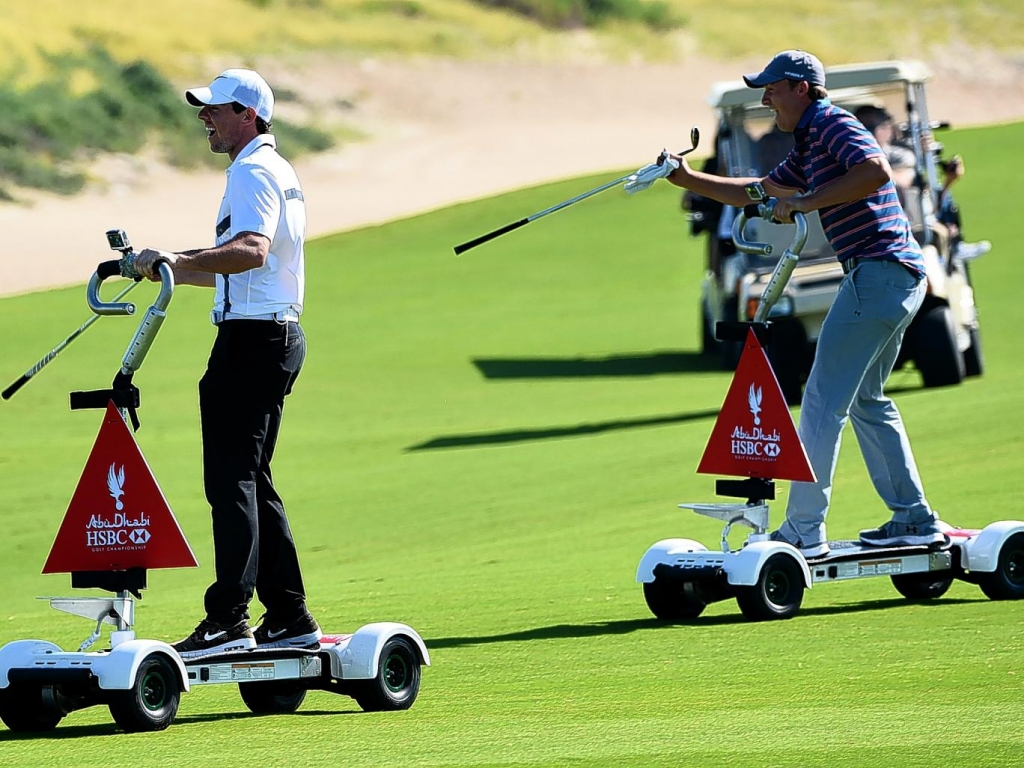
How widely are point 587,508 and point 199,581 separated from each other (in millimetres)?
2590

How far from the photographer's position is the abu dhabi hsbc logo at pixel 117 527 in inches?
228

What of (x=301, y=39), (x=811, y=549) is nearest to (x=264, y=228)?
(x=811, y=549)

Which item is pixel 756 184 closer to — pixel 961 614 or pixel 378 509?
pixel 961 614

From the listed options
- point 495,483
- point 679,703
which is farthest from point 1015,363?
point 679,703

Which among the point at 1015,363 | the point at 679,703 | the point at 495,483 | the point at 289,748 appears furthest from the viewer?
the point at 1015,363

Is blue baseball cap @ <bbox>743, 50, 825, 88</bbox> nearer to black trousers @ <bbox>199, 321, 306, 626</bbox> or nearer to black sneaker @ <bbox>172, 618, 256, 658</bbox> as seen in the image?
black trousers @ <bbox>199, 321, 306, 626</bbox>

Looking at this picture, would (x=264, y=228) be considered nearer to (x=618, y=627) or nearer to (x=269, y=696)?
(x=269, y=696)

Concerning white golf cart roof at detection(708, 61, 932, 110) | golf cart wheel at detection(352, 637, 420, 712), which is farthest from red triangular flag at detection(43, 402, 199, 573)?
white golf cart roof at detection(708, 61, 932, 110)

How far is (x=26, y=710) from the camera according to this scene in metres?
5.73

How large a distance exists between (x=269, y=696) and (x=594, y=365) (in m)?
15.4

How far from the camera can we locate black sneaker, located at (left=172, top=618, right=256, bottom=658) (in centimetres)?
589

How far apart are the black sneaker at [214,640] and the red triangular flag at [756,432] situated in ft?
7.60

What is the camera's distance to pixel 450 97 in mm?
61812

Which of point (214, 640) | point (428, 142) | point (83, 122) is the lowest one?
point (214, 640)
